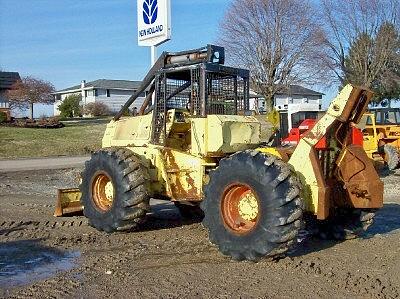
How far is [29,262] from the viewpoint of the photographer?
684 cm

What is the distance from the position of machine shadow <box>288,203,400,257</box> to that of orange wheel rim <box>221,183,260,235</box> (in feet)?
Answer: 2.35

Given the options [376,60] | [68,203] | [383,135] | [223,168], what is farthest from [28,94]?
[223,168]

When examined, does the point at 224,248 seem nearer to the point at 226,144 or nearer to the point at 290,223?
the point at 290,223

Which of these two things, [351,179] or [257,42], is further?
[257,42]

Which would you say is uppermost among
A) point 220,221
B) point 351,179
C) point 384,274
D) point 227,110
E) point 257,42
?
point 257,42

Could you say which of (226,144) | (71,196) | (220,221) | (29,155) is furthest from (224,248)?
(29,155)

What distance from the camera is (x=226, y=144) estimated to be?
7789 millimetres

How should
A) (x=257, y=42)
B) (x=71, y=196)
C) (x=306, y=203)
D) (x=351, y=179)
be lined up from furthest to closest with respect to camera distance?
(x=257, y=42)
(x=71, y=196)
(x=351, y=179)
(x=306, y=203)

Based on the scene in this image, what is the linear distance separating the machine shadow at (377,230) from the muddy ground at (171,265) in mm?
16

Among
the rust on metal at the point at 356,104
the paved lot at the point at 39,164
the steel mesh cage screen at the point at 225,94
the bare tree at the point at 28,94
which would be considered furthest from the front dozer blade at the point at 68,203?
the bare tree at the point at 28,94

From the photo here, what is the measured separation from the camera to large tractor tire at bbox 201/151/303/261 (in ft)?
20.7

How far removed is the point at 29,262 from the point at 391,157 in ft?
46.4

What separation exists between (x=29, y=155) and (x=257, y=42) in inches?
771

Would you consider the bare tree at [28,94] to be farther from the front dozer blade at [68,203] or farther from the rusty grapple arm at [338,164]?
the rusty grapple arm at [338,164]
